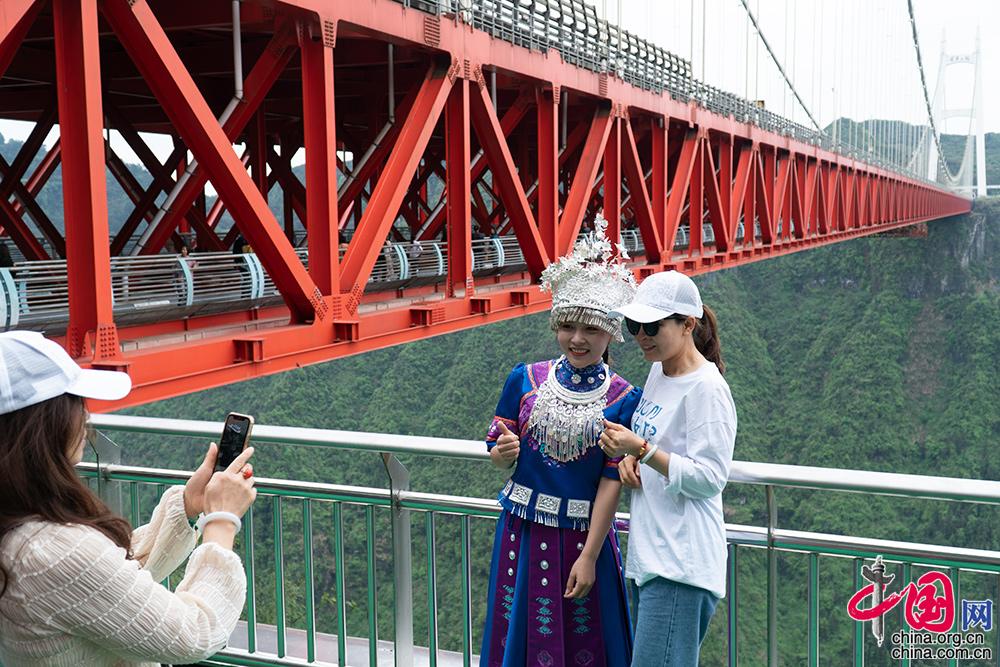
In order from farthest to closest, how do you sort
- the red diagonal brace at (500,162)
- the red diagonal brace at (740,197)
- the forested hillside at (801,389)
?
1. the forested hillside at (801,389)
2. the red diagonal brace at (740,197)
3. the red diagonal brace at (500,162)

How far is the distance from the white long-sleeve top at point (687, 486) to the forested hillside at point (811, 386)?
15.7m

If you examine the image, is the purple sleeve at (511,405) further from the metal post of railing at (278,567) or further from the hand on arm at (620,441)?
the metal post of railing at (278,567)

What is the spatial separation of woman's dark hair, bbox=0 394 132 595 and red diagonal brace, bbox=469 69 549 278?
6.44 m

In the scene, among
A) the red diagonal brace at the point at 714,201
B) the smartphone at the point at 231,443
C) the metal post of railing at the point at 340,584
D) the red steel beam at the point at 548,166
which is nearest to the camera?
the smartphone at the point at 231,443

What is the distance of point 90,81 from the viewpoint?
420cm

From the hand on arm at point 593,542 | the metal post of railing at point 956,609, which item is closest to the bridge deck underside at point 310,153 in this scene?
the hand on arm at point 593,542

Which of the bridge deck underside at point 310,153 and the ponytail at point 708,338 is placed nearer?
the ponytail at point 708,338

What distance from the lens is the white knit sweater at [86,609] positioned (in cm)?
153

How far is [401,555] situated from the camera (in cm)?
331

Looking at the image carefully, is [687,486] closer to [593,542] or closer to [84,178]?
[593,542]

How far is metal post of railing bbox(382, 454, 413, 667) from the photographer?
3281 mm

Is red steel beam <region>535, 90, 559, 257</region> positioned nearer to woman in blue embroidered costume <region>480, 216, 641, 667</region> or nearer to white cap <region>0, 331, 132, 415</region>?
woman in blue embroidered costume <region>480, 216, 641, 667</region>

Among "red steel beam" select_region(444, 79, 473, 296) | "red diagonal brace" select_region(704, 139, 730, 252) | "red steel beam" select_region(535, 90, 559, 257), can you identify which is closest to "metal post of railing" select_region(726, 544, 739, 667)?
"red steel beam" select_region(444, 79, 473, 296)

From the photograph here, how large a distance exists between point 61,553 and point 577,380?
1.49m
